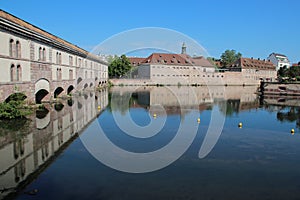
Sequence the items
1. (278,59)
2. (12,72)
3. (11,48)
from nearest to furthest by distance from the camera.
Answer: (11,48), (12,72), (278,59)

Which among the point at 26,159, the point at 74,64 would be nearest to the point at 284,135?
the point at 26,159

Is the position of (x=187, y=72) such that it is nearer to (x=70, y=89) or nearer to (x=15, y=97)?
(x=70, y=89)

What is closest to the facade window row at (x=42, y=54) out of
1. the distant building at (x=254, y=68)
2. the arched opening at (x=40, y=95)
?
the arched opening at (x=40, y=95)

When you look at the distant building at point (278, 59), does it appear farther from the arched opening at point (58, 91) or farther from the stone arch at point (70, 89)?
the arched opening at point (58, 91)

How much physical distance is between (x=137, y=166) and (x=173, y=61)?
68.3 m

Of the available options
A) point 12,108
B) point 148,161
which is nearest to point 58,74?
point 12,108

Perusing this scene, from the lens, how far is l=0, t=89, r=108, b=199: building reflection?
8.21 meters

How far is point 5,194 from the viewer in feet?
22.5

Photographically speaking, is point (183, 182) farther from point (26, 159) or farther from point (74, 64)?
point (74, 64)

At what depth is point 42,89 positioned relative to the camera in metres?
25.5

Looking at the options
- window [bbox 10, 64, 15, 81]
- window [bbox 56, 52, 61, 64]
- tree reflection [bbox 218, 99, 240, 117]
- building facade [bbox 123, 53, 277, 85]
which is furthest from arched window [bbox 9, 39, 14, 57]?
building facade [bbox 123, 53, 277, 85]

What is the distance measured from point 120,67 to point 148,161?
68032 millimetres

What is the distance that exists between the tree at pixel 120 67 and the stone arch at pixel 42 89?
47.9 m

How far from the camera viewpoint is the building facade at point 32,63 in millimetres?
17484
